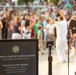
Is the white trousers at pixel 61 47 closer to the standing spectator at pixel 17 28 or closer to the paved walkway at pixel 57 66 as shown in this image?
the paved walkway at pixel 57 66

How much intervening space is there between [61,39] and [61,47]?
0.17m

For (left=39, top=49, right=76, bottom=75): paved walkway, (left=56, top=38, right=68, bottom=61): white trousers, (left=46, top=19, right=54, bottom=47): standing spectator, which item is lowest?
(left=39, top=49, right=76, bottom=75): paved walkway

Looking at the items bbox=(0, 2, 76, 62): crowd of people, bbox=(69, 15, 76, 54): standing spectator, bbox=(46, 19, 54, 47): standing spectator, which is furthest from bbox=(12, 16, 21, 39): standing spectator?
bbox=(69, 15, 76, 54): standing spectator

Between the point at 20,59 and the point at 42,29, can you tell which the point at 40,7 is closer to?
the point at 42,29

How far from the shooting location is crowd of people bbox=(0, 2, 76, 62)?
14.0 feet

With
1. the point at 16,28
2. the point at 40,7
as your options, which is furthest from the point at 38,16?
the point at 16,28

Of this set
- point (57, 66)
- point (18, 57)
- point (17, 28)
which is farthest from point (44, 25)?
point (18, 57)

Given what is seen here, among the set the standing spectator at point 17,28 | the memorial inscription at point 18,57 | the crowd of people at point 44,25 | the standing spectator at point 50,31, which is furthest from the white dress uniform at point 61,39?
the memorial inscription at point 18,57

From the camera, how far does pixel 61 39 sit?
433 cm

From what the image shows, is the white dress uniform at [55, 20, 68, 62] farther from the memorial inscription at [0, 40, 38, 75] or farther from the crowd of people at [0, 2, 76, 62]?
the memorial inscription at [0, 40, 38, 75]

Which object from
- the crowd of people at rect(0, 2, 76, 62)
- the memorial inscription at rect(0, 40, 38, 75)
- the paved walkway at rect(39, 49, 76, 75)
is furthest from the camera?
the crowd of people at rect(0, 2, 76, 62)

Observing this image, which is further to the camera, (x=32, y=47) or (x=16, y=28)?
(x=16, y=28)

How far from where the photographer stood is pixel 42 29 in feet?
14.4

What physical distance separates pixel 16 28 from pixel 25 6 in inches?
18.1
